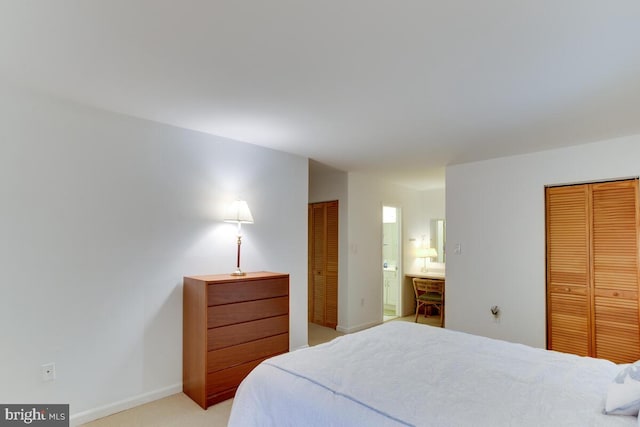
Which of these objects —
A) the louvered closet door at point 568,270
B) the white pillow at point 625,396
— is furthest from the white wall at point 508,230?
the white pillow at point 625,396

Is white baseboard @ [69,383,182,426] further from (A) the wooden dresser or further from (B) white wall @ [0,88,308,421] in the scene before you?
(A) the wooden dresser

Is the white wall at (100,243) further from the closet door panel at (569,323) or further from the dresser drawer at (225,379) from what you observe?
the closet door panel at (569,323)

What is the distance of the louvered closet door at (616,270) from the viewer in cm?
330

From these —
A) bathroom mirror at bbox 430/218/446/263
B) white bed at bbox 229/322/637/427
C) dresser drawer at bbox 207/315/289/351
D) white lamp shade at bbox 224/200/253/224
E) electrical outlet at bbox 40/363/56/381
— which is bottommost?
Result: electrical outlet at bbox 40/363/56/381

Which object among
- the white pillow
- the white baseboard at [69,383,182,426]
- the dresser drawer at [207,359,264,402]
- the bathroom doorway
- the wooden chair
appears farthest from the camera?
the bathroom doorway

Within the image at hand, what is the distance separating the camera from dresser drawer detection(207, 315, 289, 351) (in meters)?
2.84

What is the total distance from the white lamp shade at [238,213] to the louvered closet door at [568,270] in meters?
3.08

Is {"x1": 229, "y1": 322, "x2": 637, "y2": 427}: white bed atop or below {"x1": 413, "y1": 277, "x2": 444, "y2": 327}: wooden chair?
atop

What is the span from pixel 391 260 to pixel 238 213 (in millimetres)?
3697

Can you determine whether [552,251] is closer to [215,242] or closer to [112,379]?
[215,242]

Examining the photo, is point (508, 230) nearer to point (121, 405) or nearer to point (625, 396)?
point (625, 396)

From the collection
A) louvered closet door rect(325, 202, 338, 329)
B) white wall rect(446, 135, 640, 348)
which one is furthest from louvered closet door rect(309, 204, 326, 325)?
white wall rect(446, 135, 640, 348)

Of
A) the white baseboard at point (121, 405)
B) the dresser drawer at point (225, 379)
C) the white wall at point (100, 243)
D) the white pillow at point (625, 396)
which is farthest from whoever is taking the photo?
the dresser drawer at point (225, 379)

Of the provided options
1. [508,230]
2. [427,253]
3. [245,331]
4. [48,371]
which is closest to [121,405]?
[48,371]
